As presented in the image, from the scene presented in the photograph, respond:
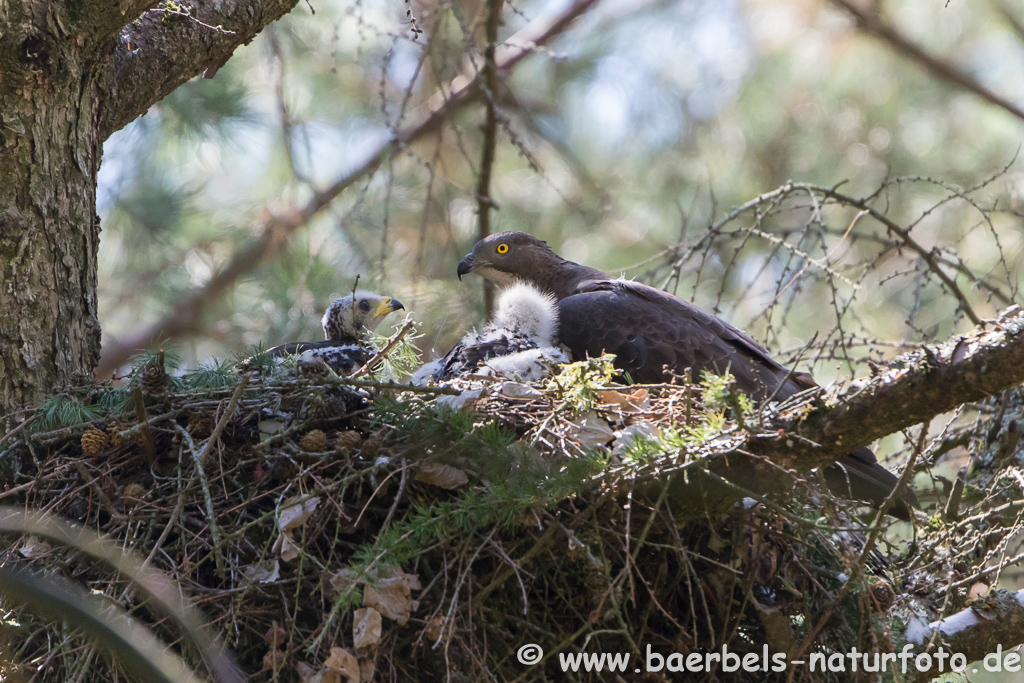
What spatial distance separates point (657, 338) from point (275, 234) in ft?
13.2

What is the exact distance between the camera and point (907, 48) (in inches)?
276

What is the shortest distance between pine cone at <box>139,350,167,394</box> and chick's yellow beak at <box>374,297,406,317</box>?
2134 mm

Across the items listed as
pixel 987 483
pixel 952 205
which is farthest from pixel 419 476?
pixel 952 205

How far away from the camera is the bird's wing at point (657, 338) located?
14.6ft

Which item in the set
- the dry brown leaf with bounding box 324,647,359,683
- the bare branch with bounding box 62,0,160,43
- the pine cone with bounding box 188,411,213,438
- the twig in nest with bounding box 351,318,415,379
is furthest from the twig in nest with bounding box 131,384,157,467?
the bare branch with bounding box 62,0,160,43

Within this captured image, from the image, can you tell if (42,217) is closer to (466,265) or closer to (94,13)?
(94,13)

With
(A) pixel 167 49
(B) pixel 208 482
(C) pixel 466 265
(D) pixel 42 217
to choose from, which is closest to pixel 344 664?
(B) pixel 208 482

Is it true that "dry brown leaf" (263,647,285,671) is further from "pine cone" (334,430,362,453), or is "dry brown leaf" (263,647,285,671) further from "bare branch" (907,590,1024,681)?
"bare branch" (907,590,1024,681)

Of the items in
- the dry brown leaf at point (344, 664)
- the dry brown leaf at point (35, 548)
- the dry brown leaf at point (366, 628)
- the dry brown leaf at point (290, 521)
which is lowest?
the dry brown leaf at point (344, 664)

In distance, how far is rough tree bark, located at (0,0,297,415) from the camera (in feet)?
11.1

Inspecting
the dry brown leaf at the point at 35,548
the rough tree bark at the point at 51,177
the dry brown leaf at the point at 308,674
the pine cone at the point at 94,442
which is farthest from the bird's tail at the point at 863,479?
the rough tree bark at the point at 51,177

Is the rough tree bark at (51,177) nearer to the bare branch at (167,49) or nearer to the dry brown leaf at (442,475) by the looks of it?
the bare branch at (167,49)

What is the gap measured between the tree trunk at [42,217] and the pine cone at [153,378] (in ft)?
1.45

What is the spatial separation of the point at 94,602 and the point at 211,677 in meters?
0.42
